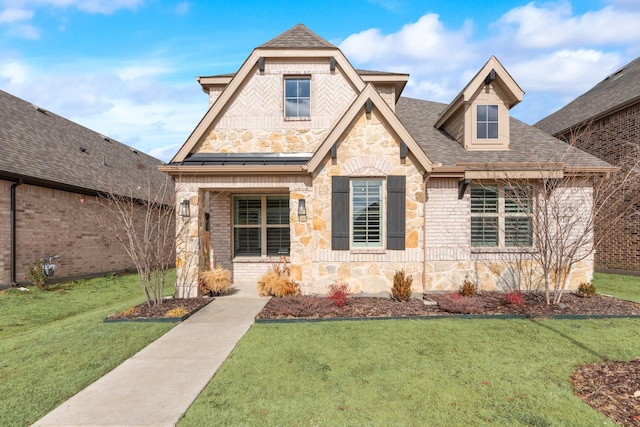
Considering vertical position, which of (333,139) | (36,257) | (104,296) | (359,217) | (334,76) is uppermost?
(334,76)

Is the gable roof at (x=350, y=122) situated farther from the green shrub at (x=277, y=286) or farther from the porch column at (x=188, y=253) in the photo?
the porch column at (x=188, y=253)

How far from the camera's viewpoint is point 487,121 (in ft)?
35.1

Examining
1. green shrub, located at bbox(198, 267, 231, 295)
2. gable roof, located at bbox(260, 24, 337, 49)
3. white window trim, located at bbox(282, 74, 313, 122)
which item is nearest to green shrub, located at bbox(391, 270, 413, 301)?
green shrub, located at bbox(198, 267, 231, 295)

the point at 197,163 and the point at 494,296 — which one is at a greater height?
the point at 197,163

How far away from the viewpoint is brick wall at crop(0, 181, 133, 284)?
10.9 meters

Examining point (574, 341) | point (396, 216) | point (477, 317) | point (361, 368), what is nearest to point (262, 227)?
point (396, 216)

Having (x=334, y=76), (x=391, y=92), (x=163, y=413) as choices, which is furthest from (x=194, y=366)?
(x=391, y=92)

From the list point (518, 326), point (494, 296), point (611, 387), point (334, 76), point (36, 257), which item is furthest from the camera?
point (36, 257)

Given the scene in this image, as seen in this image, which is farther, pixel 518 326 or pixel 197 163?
pixel 197 163

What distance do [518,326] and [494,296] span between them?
2331 mm

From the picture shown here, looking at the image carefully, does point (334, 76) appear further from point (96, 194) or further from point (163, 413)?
point (96, 194)

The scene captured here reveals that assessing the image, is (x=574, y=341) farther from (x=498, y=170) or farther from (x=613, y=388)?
(x=498, y=170)

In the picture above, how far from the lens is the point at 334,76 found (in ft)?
34.2

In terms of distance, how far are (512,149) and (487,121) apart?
49.7 inches
